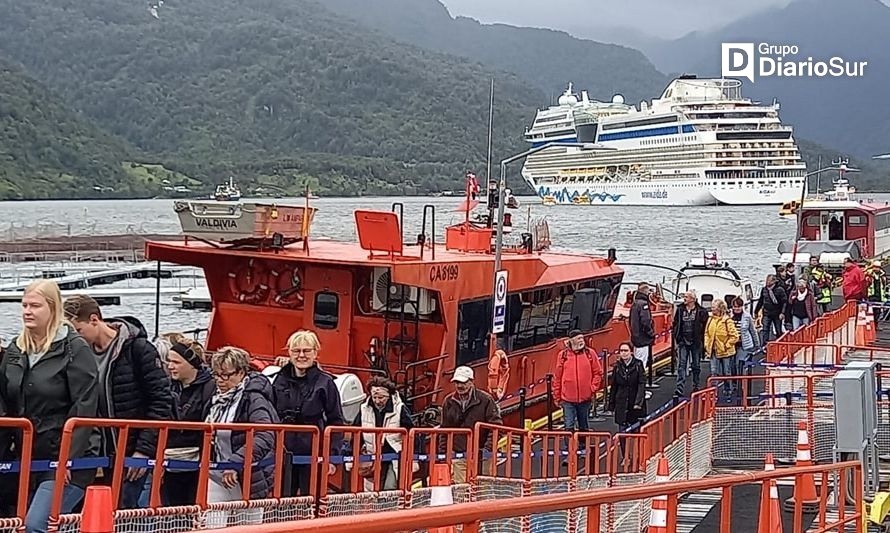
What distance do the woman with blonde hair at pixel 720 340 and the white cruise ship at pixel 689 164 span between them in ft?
419

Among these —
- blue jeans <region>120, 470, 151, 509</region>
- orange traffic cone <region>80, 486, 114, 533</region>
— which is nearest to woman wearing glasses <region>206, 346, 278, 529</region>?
blue jeans <region>120, 470, 151, 509</region>

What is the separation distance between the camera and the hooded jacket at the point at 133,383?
18.9 ft

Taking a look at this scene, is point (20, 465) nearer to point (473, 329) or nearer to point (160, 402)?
point (160, 402)

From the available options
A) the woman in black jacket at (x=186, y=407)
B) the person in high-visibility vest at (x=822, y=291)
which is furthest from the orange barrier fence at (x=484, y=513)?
the person in high-visibility vest at (x=822, y=291)

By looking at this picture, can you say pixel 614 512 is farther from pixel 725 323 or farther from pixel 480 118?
pixel 480 118

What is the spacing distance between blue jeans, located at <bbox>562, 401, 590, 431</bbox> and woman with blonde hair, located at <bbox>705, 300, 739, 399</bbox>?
4218 mm

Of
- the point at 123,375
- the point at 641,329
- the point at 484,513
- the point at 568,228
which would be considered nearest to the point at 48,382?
the point at 123,375

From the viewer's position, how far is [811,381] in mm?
12875

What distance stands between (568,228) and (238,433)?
343 ft

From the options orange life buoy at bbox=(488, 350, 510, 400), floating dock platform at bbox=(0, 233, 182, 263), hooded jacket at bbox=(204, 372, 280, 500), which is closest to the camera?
hooded jacket at bbox=(204, 372, 280, 500)

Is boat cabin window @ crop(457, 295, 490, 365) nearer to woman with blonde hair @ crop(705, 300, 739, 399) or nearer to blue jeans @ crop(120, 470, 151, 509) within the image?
woman with blonde hair @ crop(705, 300, 739, 399)

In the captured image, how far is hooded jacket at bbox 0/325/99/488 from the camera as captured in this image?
518cm

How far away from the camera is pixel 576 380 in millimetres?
12625

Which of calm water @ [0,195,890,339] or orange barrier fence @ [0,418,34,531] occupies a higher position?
calm water @ [0,195,890,339]
